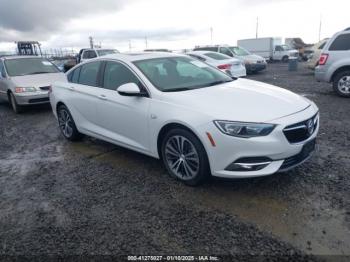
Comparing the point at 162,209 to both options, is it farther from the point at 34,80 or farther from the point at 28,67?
the point at 28,67

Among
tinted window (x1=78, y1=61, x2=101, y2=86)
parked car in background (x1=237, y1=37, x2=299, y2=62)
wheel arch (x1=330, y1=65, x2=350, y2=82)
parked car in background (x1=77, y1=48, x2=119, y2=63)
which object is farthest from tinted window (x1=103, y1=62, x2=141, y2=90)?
parked car in background (x1=237, y1=37, x2=299, y2=62)

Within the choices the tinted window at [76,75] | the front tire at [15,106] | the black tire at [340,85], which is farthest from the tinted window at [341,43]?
the front tire at [15,106]

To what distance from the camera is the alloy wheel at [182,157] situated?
3723 millimetres

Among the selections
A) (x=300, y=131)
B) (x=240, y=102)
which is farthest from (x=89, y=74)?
(x=300, y=131)

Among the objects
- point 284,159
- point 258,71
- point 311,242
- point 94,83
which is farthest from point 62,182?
point 258,71

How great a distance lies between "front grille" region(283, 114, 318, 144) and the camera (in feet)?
11.0

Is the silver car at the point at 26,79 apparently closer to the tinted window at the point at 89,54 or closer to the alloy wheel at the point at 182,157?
the alloy wheel at the point at 182,157

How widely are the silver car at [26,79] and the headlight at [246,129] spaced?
20.4 feet

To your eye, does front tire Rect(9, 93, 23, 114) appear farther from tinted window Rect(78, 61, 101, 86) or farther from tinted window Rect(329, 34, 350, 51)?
tinted window Rect(329, 34, 350, 51)

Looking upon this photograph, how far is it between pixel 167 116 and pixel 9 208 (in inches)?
85.4

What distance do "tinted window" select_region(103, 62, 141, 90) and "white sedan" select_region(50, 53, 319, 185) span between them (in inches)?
0.6

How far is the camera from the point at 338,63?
8.67 metres

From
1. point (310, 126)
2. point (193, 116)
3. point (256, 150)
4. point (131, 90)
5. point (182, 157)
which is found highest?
point (131, 90)

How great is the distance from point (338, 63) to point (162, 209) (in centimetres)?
746
